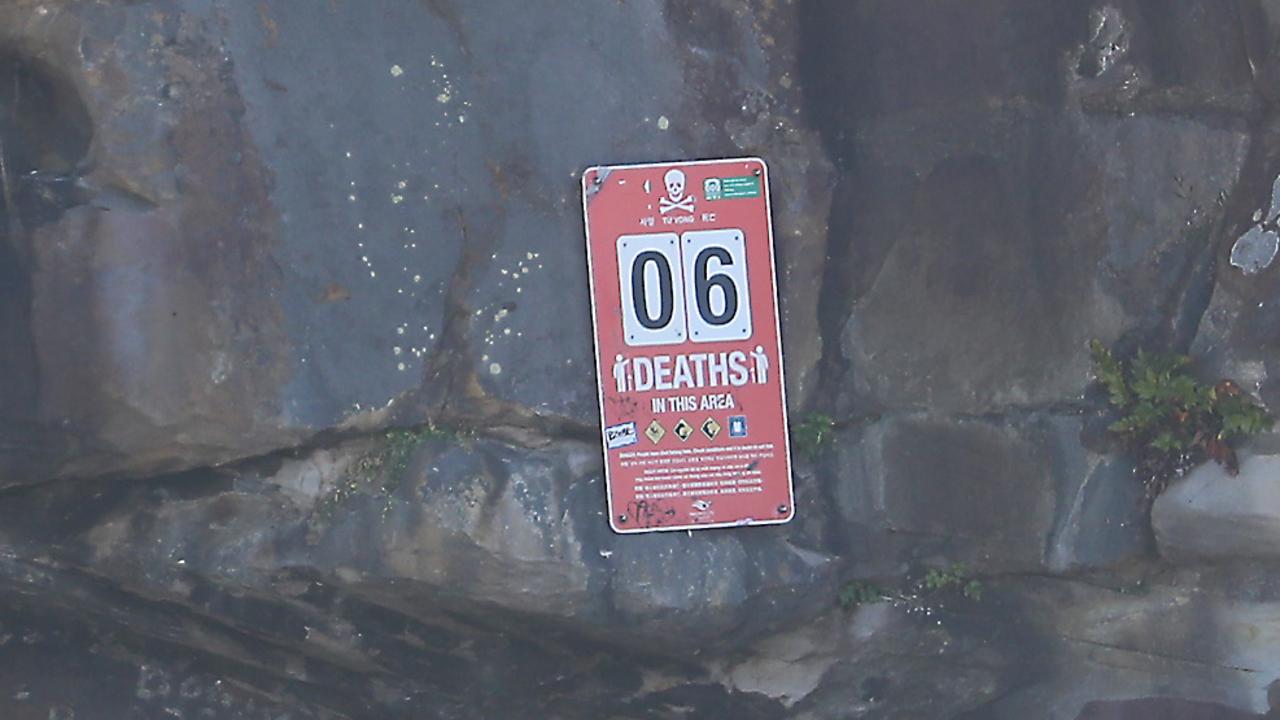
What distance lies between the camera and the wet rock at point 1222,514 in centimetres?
490

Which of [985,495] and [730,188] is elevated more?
[730,188]

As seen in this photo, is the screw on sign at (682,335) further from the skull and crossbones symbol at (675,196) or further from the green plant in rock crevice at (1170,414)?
the green plant in rock crevice at (1170,414)

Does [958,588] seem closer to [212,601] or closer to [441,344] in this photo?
[441,344]

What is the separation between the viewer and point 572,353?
16.1ft

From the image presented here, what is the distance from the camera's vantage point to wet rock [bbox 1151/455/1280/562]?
4.90 meters

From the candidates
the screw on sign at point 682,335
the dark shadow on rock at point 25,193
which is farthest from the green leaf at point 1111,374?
the dark shadow on rock at point 25,193

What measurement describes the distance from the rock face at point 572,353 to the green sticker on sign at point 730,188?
0.33 feet

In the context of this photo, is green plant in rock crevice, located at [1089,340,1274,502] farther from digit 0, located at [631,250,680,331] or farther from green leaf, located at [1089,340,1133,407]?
digit 0, located at [631,250,680,331]

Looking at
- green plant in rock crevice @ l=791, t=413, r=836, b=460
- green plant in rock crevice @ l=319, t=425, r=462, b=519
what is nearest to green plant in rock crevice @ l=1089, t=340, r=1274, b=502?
green plant in rock crevice @ l=791, t=413, r=836, b=460

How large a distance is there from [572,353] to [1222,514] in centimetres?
210

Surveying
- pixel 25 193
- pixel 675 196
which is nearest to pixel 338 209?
pixel 25 193

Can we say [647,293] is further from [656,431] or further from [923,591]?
[923,591]

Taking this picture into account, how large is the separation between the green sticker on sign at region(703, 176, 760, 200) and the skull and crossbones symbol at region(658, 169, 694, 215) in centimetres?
7

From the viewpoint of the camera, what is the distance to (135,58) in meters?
4.64
